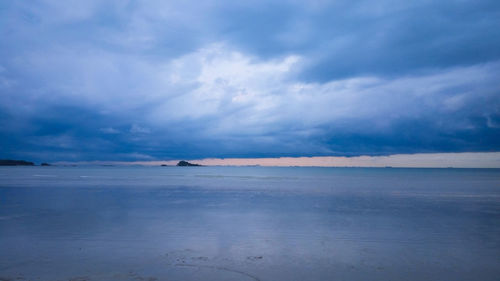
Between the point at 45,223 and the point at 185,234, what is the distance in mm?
9067

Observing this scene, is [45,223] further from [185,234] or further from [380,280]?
[380,280]

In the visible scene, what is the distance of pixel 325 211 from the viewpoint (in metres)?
25.1

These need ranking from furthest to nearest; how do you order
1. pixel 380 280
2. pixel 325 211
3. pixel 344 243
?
1. pixel 325 211
2. pixel 344 243
3. pixel 380 280

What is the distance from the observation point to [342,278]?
1033 centimetres

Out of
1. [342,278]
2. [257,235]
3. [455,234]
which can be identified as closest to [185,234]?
[257,235]

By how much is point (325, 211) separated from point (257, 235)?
10125 mm

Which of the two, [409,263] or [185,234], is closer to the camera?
[409,263]

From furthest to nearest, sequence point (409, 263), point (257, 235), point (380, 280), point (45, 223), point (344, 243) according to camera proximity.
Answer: point (45, 223), point (257, 235), point (344, 243), point (409, 263), point (380, 280)

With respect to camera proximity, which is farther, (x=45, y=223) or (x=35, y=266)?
(x=45, y=223)

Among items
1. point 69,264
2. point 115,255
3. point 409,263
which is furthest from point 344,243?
point 69,264

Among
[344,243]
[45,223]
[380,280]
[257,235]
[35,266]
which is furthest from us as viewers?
[45,223]

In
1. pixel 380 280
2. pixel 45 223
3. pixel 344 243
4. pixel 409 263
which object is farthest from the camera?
pixel 45 223

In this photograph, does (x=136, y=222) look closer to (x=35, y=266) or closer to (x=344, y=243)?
(x=35, y=266)

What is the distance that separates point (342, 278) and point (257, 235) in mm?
6776
